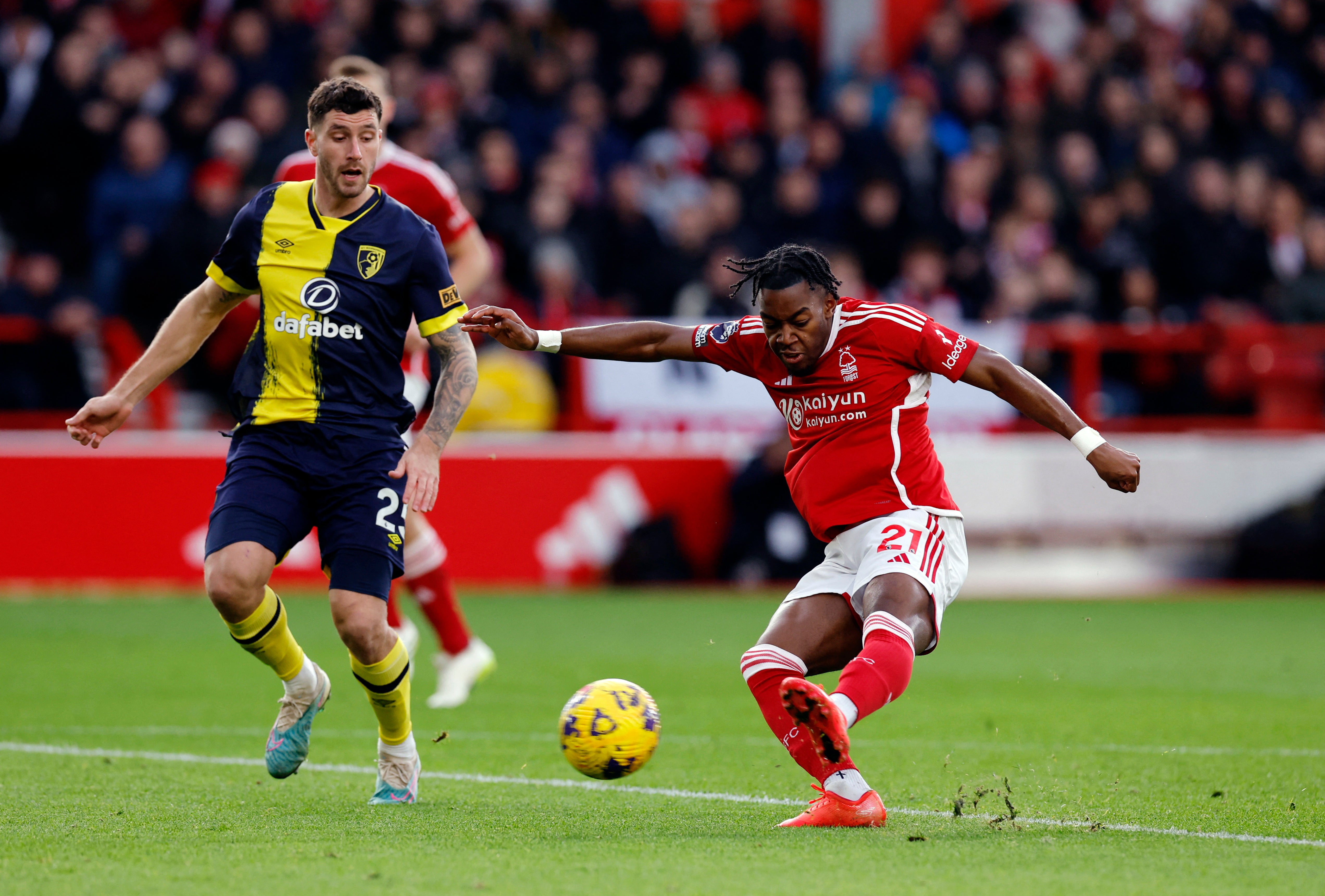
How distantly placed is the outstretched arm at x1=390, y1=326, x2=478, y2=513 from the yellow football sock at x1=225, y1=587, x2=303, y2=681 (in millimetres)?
581

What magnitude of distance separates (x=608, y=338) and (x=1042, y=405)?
150cm

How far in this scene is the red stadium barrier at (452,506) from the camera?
43.9 ft

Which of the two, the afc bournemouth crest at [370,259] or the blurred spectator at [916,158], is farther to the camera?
the blurred spectator at [916,158]

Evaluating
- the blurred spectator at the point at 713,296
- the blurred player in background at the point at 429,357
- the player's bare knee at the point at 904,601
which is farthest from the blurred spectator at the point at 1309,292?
the player's bare knee at the point at 904,601

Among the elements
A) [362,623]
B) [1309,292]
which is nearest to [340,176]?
[362,623]

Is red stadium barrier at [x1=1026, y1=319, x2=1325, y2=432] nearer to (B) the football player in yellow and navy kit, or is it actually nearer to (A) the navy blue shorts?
(B) the football player in yellow and navy kit

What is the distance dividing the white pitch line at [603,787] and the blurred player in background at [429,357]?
1.26 meters

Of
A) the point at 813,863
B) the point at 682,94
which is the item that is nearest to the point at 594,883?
the point at 813,863

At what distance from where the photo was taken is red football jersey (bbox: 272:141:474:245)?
789 cm

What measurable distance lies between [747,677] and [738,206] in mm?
10794

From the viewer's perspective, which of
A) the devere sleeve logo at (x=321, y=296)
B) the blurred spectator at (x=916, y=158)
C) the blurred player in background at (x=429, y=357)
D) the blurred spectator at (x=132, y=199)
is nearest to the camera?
the devere sleeve logo at (x=321, y=296)

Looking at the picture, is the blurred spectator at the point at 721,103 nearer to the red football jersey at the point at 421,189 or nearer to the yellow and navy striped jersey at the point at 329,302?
the red football jersey at the point at 421,189

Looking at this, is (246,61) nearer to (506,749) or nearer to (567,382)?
(567,382)

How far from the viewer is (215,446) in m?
13.6
